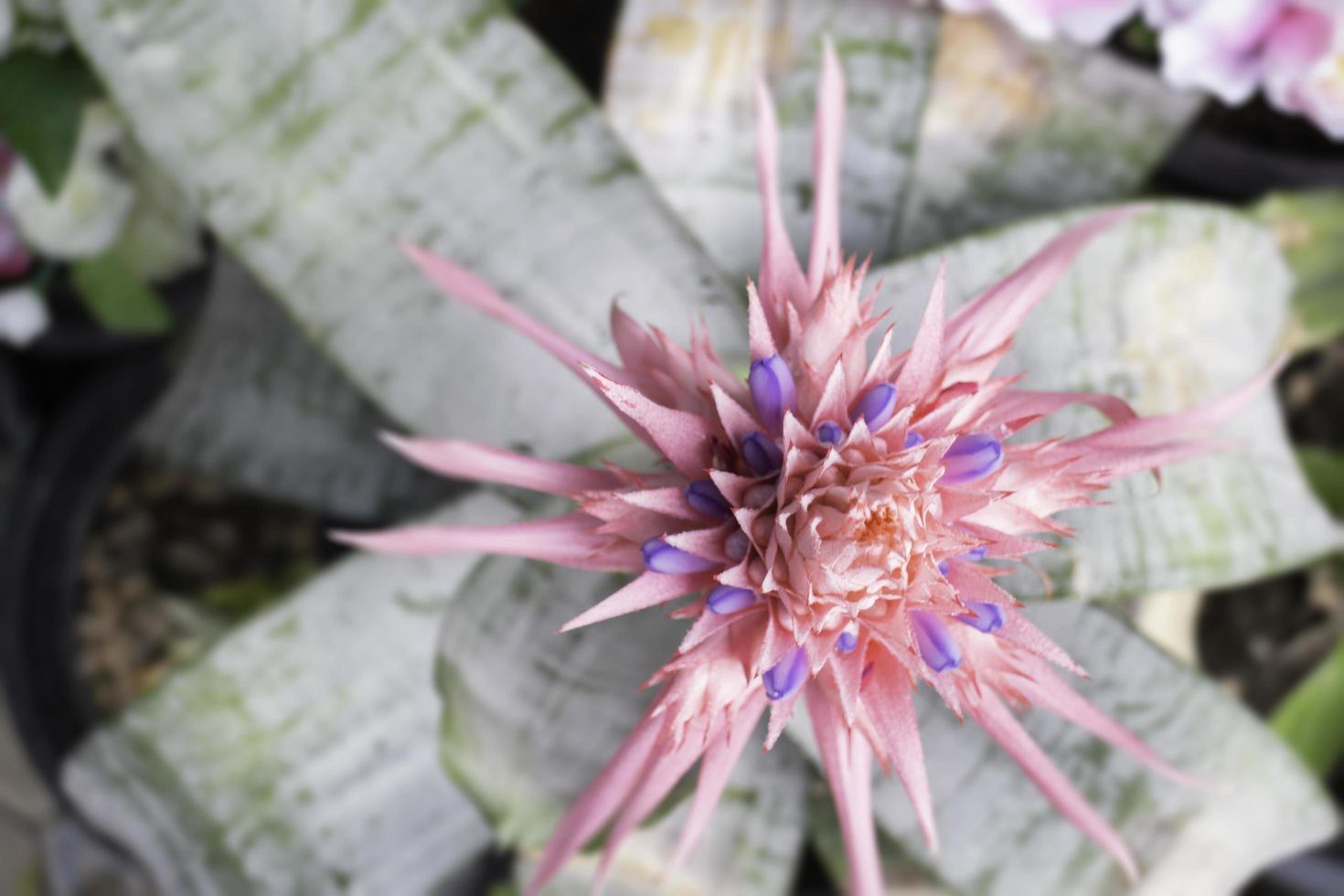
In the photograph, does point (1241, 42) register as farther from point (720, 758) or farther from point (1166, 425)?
point (720, 758)

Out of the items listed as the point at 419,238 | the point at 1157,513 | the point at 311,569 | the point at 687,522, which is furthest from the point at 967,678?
the point at 311,569

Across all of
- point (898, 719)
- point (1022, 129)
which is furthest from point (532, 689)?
point (1022, 129)

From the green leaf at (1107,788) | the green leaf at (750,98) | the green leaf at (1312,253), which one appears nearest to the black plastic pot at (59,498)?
the green leaf at (750,98)

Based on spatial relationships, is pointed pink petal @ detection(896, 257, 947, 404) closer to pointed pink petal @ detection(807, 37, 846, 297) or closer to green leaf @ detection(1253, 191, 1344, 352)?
pointed pink petal @ detection(807, 37, 846, 297)

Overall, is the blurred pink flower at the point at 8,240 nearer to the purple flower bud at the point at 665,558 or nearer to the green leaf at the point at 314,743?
the green leaf at the point at 314,743

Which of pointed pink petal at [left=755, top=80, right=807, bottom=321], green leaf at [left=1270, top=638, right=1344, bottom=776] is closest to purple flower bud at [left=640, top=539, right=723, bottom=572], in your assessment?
pointed pink petal at [left=755, top=80, right=807, bottom=321]

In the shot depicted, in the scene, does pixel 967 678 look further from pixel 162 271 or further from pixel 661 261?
pixel 162 271

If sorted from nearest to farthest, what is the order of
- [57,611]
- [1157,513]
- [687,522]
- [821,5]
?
[687,522] < [1157,513] < [821,5] < [57,611]
